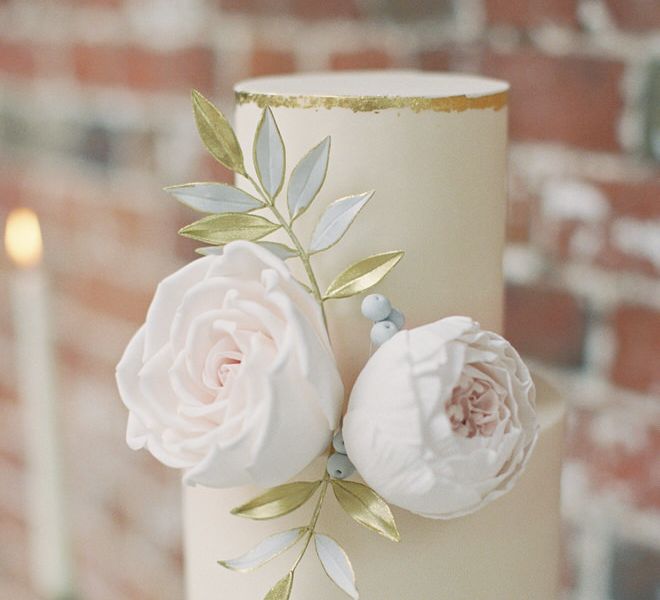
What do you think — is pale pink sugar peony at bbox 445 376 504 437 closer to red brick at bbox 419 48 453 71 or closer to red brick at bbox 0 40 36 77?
red brick at bbox 419 48 453 71

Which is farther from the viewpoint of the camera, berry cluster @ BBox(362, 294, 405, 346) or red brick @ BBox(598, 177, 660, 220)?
red brick @ BBox(598, 177, 660, 220)

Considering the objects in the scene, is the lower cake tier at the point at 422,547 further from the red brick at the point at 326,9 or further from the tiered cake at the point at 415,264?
the red brick at the point at 326,9

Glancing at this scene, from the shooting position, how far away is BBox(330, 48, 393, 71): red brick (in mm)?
560

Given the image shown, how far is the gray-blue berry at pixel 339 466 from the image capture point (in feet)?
1.08

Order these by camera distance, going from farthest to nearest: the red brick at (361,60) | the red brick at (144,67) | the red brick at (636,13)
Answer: the red brick at (144,67) → the red brick at (361,60) → the red brick at (636,13)

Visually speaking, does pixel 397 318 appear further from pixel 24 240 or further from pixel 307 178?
pixel 24 240

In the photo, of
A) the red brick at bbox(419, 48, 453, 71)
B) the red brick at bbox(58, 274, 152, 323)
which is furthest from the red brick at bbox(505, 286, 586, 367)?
the red brick at bbox(58, 274, 152, 323)

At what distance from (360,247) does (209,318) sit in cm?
7

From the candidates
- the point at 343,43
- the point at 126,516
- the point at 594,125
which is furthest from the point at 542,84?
the point at 126,516

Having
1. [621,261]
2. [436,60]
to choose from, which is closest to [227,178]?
[436,60]

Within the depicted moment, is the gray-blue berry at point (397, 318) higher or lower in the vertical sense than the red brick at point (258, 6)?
lower

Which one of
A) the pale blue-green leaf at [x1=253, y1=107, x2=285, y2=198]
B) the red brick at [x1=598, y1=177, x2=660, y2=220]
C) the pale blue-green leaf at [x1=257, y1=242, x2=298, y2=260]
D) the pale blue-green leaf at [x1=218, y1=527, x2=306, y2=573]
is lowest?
the pale blue-green leaf at [x1=218, y1=527, x2=306, y2=573]

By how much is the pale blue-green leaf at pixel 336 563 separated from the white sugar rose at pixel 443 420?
0.09 feet

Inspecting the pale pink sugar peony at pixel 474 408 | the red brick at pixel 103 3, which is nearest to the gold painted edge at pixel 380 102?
the pale pink sugar peony at pixel 474 408
